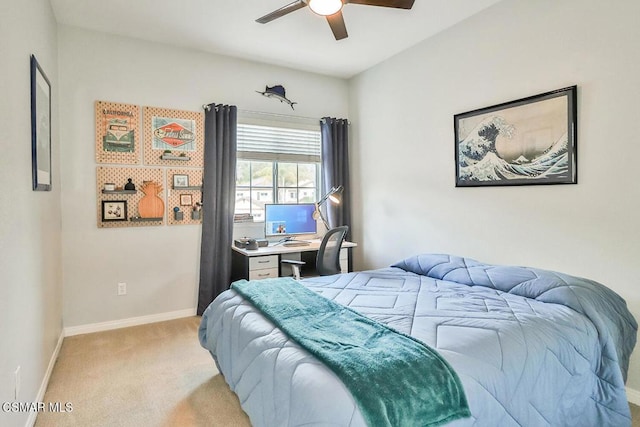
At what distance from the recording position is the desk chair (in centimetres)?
335

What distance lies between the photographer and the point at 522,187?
2785 millimetres

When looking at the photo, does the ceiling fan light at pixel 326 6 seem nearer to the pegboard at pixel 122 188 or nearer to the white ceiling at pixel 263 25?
the white ceiling at pixel 263 25

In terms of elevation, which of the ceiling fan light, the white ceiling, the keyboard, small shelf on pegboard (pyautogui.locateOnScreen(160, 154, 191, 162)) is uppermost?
the white ceiling

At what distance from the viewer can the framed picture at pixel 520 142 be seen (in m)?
2.49

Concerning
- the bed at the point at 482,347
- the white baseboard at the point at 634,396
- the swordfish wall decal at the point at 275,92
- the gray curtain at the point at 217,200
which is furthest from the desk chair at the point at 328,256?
the white baseboard at the point at 634,396

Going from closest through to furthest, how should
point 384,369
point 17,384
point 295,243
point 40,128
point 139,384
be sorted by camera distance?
point 384,369, point 17,384, point 40,128, point 139,384, point 295,243

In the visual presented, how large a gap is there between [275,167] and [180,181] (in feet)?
3.62

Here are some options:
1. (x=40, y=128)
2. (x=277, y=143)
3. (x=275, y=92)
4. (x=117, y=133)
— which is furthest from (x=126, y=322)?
(x=275, y=92)

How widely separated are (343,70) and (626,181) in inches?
119

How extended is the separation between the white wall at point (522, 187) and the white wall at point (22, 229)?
9.97 ft

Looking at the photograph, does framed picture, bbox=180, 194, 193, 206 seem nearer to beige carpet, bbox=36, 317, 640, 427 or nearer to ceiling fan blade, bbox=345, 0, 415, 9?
beige carpet, bbox=36, 317, 640, 427

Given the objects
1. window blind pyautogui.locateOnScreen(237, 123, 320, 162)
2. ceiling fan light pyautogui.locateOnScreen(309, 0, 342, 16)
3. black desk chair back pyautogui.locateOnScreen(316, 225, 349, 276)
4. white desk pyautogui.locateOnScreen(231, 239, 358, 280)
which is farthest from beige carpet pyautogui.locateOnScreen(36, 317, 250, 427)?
ceiling fan light pyautogui.locateOnScreen(309, 0, 342, 16)

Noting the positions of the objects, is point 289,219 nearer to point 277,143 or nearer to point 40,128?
point 277,143

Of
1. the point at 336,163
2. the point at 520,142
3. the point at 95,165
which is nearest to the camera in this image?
the point at 520,142
